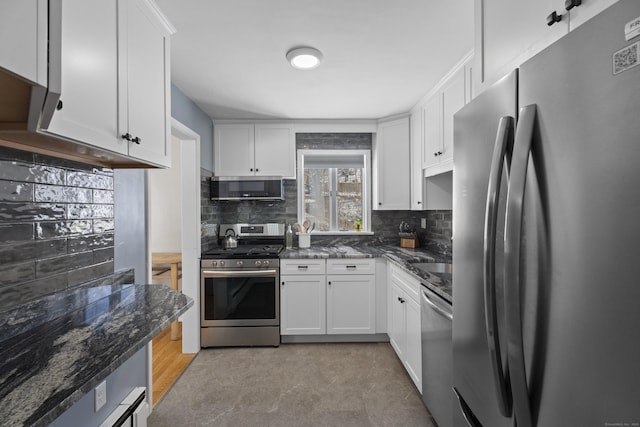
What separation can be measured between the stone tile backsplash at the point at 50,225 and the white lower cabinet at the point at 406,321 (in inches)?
78.7

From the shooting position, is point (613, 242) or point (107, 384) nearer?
point (613, 242)

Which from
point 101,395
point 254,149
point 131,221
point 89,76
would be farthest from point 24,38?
point 254,149

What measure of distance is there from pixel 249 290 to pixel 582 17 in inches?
115

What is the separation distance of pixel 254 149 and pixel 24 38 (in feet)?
8.80

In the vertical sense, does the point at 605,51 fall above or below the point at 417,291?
above

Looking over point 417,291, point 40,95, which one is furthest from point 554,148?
point 417,291

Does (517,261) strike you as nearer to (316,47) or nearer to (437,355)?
(437,355)

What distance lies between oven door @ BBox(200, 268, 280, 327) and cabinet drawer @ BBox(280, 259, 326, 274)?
11cm

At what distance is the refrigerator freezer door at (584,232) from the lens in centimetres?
51

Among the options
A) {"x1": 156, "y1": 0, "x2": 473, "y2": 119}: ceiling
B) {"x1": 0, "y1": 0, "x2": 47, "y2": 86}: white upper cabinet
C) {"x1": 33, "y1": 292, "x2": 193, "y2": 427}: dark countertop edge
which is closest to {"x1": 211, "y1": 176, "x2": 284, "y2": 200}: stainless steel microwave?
{"x1": 156, "y1": 0, "x2": 473, "y2": 119}: ceiling

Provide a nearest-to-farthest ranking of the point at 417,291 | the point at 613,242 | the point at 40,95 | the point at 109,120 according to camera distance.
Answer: the point at 613,242 → the point at 40,95 → the point at 109,120 → the point at 417,291

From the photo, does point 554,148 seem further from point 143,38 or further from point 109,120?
point 143,38

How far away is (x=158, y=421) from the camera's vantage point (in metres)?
1.96

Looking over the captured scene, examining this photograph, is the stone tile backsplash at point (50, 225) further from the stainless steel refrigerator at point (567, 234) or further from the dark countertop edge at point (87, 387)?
the stainless steel refrigerator at point (567, 234)
